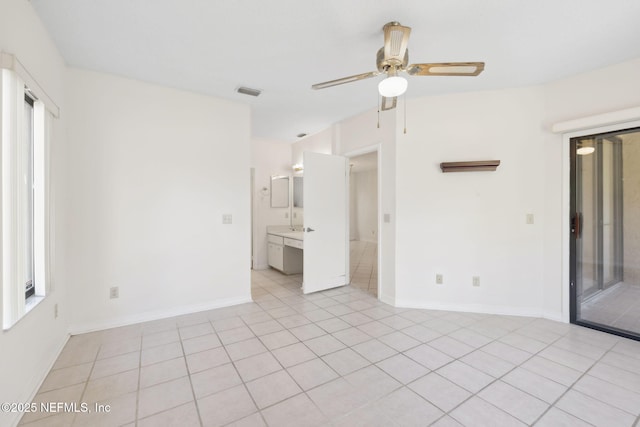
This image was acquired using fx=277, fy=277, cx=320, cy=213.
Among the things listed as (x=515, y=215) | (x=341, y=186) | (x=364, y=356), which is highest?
(x=341, y=186)

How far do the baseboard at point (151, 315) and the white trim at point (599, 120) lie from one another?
393 cm

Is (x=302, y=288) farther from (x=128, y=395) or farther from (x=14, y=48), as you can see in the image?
(x=14, y=48)

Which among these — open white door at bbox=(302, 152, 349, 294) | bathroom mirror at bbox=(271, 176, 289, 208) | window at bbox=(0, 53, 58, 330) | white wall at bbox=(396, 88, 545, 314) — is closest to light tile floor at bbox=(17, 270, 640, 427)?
white wall at bbox=(396, 88, 545, 314)

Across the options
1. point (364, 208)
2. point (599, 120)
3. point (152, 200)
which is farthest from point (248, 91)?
point (364, 208)

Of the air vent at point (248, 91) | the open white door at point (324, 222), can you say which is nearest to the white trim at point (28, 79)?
the air vent at point (248, 91)

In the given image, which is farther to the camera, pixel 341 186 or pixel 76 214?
pixel 341 186

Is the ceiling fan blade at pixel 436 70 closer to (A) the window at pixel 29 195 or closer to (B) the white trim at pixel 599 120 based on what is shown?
(B) the white trim at pixel 599 120

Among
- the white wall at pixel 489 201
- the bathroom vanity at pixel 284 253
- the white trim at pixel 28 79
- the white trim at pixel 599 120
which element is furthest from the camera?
the bathroom vanity at pixel 284 253

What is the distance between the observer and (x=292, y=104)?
353 cm

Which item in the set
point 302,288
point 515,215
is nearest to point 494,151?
point 515,215

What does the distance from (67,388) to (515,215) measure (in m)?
4.20

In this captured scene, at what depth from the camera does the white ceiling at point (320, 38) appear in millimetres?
1836

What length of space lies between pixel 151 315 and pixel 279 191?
3.14m

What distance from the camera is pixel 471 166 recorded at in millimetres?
3066
